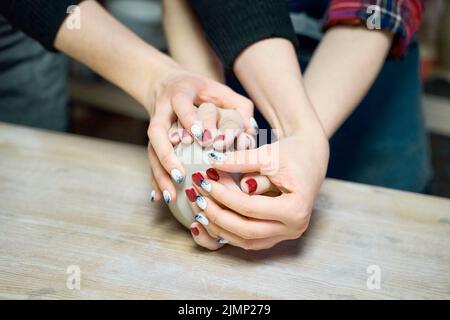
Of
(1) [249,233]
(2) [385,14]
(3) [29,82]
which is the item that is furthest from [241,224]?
(3) [29,82]

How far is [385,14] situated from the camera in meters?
0.74

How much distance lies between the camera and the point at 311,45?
2.99 feet

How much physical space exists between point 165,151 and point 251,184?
0.11 m

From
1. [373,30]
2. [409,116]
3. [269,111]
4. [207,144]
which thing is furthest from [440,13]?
[207,144]

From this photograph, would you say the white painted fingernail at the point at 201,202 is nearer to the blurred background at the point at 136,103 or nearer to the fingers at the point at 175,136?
the fingers at the point at 175,136

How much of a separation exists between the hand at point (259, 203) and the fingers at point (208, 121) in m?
0.03

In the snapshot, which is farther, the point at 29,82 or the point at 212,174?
the point at 29,82

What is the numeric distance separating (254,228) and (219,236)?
1.9 inches

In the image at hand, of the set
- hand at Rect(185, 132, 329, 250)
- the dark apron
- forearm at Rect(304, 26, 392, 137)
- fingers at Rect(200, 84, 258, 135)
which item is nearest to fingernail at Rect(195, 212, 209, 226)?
hand at Rect(185, 132, 329, 250)

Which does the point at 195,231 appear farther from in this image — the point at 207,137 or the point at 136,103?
the point at 136,103

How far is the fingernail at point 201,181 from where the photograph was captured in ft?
1.75

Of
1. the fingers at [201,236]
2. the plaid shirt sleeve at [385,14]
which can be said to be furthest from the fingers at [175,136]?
the plaid shirt sleeve at [385,14]

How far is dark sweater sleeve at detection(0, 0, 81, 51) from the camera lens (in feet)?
2.24

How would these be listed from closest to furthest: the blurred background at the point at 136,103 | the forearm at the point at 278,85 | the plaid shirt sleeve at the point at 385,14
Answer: the forearm at the point at 278,85, the plaid shirt sleeve at the point at 385,14, the blurred background at the point at 136,103
